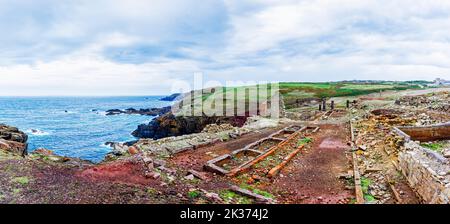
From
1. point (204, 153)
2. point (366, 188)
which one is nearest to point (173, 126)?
point (204, 153)

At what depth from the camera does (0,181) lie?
6.94 m

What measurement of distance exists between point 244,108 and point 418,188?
3122cm

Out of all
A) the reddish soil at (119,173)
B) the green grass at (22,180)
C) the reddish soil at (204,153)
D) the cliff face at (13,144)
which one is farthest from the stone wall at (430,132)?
the cliff face at (13,144)

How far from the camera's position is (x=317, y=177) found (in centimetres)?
961

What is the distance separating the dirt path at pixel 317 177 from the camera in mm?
8031

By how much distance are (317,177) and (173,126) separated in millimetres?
33273

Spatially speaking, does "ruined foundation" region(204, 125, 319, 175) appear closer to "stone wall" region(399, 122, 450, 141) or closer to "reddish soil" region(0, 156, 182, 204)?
"reddish soil" region(0, 156, 182, 204)

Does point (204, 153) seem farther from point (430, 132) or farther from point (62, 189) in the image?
point (430, 132)

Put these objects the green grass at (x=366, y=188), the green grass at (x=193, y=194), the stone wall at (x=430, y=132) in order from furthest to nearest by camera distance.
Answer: the stone wall at (x=430, y=132) < the green grass at (x=366, y=188) < the green grass at (x=193, y=194)

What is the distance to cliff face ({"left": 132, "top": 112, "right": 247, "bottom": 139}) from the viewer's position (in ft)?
126

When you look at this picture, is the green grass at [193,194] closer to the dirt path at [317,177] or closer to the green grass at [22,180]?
the dirt path at [317,177]

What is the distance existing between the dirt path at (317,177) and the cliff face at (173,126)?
2334 cm
